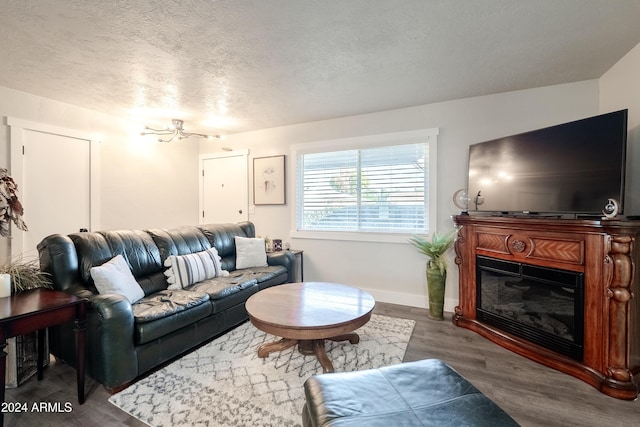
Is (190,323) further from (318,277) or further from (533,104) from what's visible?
(533,104)

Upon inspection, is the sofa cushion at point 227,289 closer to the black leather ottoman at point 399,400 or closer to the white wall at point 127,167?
the black leather ottoman at point 399,400

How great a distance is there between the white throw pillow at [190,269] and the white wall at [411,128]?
1.45m

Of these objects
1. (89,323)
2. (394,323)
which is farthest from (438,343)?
(89,323)

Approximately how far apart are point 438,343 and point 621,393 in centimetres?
117

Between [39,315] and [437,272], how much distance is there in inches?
131

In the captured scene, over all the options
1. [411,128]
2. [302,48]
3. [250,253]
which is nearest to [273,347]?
[250,253]

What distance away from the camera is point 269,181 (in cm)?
447

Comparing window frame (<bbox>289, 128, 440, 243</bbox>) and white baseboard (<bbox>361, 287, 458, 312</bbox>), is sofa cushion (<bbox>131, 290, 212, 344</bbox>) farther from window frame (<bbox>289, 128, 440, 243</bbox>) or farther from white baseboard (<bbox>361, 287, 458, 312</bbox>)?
white baseboard (<bbox>361, 287, 458, 312</bbox>)

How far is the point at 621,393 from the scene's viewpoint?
1845 millimetres

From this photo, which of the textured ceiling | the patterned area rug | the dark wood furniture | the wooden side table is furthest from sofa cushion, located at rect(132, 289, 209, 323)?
the textured ceiling

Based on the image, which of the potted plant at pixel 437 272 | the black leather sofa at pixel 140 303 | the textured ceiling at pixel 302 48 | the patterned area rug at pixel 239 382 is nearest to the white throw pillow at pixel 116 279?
the black leather sofa at pixel 140 303

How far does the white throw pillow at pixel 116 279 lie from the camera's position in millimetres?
2166

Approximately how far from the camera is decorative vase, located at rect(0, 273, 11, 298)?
1838mm

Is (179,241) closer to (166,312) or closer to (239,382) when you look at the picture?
(166,312)
